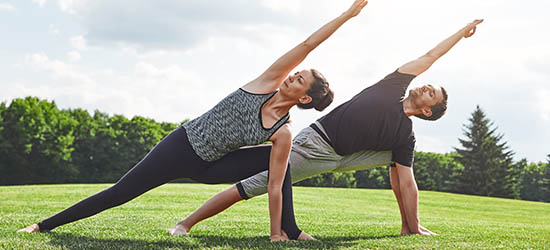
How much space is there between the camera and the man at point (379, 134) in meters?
4.76

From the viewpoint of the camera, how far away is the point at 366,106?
4.84 metres

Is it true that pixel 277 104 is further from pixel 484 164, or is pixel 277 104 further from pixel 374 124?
pixel 484 164

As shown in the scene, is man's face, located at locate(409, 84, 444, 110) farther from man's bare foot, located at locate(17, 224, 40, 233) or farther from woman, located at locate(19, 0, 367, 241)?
man's bare foot, located at locate(17, 224, 40, 233)

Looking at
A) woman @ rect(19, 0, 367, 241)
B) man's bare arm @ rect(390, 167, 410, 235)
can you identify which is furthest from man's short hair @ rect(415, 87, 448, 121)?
woman @ rect(19, 0, 367, 241)

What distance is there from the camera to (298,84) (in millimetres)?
3889

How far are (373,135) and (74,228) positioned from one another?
314 cm

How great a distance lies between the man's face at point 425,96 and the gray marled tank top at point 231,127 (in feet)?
5.59

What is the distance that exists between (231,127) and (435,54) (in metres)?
2.41

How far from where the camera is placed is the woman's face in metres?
3.88

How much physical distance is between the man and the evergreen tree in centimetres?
4384

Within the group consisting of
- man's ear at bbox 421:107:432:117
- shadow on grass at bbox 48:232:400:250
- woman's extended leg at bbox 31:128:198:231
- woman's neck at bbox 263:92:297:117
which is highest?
man's ear at bbox 421:107:432:117

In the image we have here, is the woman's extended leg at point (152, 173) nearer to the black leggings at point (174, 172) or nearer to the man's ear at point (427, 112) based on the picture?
the black leggings at point (174, 172)

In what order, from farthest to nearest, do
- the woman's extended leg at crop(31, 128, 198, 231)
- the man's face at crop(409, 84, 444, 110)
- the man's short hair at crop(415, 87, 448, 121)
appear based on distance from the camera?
1. the man's short hair at crop(415, 87, 448, 121)
2. the man's face at crop(409, 84, 444, 110)
3. the woman's extended leg at crop(31, 128, 198, 231)

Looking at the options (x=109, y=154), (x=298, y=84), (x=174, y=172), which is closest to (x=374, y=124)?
(x=298, y=84)
